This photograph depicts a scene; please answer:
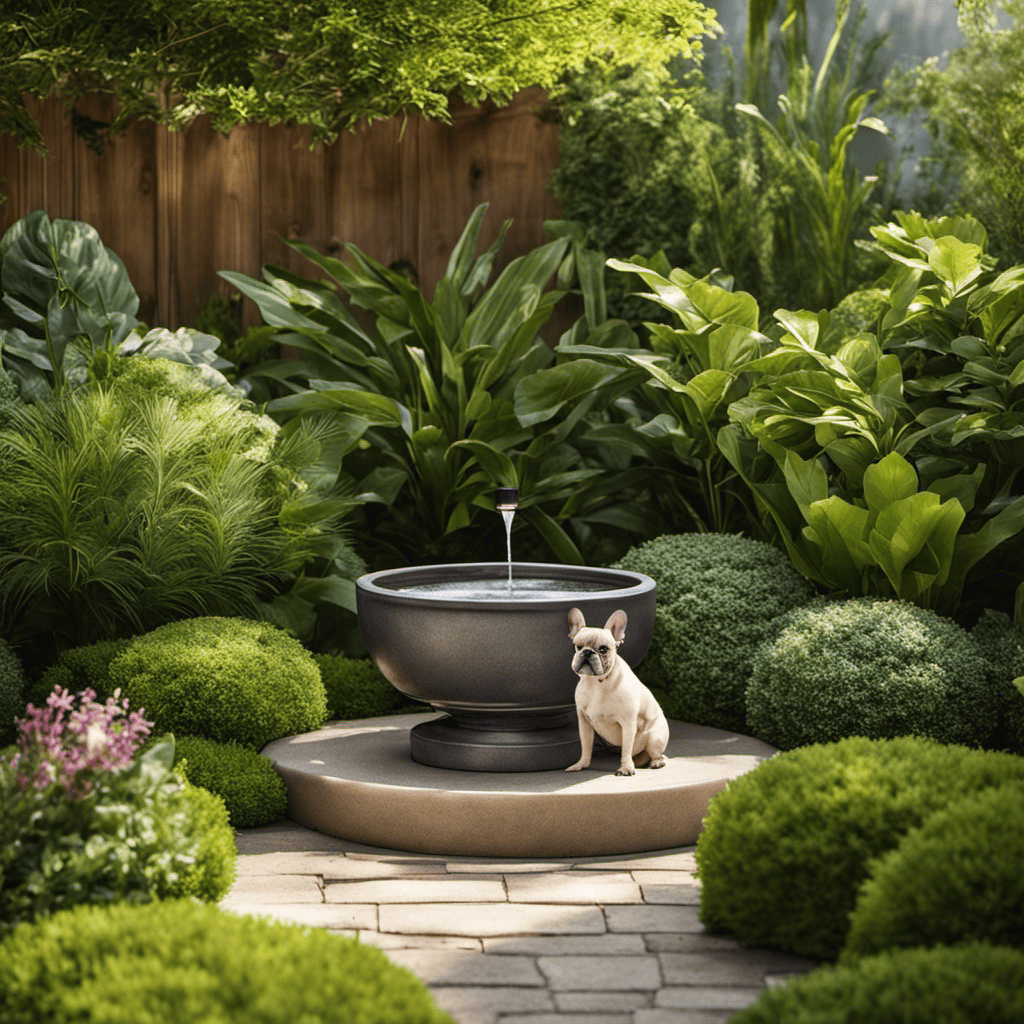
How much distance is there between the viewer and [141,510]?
13.3 feet

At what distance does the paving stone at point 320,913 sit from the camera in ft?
8.97

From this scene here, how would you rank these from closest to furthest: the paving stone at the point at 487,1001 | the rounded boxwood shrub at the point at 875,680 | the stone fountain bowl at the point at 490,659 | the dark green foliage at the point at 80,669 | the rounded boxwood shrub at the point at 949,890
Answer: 1. the rounded boxwood shrub at the point at 949,890
2. the paving stone at the point at 487,1001
3. the stone fountain bowl at the point at 490,659
4. the rounded boxwood shrub at the point at 875,680
5. the dark green foliage at the point at 80,669

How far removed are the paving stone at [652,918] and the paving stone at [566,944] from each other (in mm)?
62

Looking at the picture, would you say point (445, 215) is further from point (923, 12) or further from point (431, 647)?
point (431, 647)

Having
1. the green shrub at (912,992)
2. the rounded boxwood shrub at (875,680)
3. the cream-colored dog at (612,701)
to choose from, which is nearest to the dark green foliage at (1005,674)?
the rounded boxwood shrub at (875,680)

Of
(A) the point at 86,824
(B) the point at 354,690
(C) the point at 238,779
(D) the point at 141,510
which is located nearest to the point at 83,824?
A: (A) the point at 86,824

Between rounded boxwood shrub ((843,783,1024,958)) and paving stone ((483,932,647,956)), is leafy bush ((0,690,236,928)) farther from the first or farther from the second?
rounded boxwood shrub ((843,783,1024,958))

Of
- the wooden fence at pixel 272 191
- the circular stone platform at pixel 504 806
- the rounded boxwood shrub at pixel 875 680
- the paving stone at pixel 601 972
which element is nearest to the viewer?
the paving stone at pixel 601 972

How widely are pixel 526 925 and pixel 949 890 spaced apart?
0.98 m

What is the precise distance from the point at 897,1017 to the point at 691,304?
3.43 meters

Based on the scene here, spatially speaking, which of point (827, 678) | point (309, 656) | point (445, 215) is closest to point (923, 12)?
point (445, 215)

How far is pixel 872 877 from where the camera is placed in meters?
2.40

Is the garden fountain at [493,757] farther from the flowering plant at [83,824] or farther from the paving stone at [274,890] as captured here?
the flowering plant at [83,824]

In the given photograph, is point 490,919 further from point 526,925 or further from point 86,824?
point 86,824
